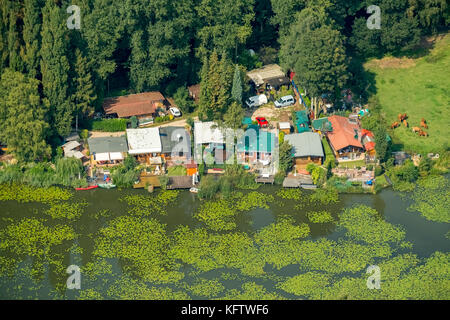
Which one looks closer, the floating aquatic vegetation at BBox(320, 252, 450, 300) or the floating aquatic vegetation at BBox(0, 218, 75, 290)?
the floating aquatic vegetation at BBox(320, 252, 450, 300)

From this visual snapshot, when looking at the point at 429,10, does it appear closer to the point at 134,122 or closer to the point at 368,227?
the point at 368,227

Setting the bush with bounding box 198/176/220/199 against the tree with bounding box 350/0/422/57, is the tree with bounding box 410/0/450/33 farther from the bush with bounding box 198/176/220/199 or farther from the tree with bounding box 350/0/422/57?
the bush with bounding box 198/176/220/199

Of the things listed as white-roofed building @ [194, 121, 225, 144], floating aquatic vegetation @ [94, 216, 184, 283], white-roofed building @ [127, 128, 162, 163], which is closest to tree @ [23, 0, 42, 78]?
white-roofed building @ [127, 128, 162, 163]

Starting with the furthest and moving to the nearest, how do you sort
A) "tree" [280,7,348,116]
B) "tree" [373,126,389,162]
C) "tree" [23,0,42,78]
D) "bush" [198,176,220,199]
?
"tree" [280,7,348,116] → "tree" [23,0,42,78] → "tree" [373,126,389,162] → "bush" [198,176,220,199]

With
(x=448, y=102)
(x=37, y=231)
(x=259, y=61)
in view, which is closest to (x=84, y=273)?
(x=37, y=231)

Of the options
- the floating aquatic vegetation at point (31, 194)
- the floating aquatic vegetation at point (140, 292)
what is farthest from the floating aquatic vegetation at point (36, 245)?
the floating aquatic vegetation at point (140, 292)

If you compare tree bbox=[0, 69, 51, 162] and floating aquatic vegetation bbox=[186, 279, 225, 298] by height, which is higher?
tree bbox=[0, 69, 51, 162]
